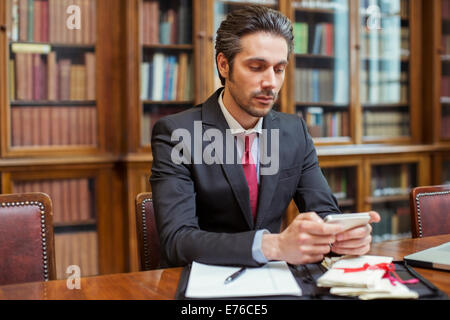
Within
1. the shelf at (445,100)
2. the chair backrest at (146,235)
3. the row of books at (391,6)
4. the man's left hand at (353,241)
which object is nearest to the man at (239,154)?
the chair backrest at (146,235)

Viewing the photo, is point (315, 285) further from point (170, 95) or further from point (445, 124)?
point (445, 124)

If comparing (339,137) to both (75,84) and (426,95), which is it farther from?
(75,84)

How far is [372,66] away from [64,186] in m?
2.37

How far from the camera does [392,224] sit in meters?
3.90

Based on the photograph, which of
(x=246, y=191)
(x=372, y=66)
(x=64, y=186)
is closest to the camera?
(x=246, y=191)

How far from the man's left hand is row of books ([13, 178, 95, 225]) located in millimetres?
2176

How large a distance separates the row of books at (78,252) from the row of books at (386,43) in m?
2.33

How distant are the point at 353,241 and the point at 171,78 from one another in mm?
2252

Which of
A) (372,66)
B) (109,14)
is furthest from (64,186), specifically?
(372,66)

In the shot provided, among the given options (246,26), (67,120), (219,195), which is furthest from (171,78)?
(219,195)

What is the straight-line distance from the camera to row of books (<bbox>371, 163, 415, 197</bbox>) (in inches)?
149

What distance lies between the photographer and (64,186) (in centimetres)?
308

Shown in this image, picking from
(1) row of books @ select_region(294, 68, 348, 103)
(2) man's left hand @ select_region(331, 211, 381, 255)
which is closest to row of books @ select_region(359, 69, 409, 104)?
(1) row of books @ select_region(294, 68, 348, 103)

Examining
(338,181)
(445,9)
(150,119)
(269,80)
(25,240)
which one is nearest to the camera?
(25,240)
